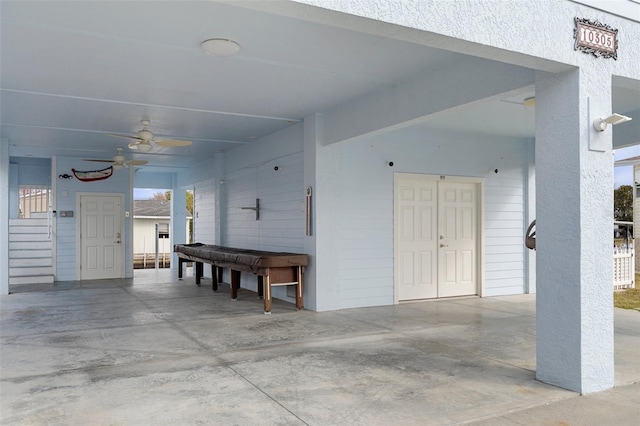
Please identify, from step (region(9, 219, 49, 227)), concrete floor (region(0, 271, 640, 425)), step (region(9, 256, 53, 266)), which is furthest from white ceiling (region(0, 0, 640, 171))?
step (region(9, 256, 53, 266))

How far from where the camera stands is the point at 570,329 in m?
3.54

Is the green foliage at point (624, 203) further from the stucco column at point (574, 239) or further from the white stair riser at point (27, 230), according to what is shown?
the white stair riser at point (27, 230)

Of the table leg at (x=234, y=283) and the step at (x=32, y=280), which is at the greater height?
the table leg at (x=234, y=283)

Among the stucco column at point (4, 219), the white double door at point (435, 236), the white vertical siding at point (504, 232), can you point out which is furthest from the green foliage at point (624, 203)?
the stucco column at point (4, 219)

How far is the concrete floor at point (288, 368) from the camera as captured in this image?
124 inches

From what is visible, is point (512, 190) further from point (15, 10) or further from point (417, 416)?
point (15, 10)

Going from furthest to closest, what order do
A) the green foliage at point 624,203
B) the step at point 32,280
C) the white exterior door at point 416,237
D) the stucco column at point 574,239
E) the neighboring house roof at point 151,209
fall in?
the neighboring house roof at point 151,209 → the green foliage at point 624,203 → the step at point 32,280 → the white exterior door at point 416,237 → the stucco column at point 574,239

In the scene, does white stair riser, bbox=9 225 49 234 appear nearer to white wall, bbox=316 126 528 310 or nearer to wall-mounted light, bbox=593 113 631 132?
white wall, bbox=316 126 528 310

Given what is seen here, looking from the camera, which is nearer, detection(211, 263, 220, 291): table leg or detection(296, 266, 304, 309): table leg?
detection(296, 266, 304, 309): table leg

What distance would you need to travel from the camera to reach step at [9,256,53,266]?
1021 cm

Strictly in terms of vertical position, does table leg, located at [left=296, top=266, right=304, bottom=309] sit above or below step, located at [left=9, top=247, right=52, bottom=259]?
below

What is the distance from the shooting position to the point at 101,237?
36.0 ft

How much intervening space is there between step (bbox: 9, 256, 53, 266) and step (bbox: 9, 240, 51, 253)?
26 centimetres

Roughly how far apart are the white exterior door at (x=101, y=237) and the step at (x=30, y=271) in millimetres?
642
